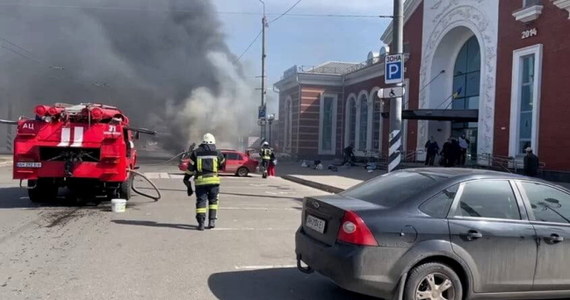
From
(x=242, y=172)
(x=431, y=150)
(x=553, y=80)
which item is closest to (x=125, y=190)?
(x=242, y=172)

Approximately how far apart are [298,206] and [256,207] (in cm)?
108

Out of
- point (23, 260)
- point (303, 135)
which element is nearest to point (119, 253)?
point (23, 260)

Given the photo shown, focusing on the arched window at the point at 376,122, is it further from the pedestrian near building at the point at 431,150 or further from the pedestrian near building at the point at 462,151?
the pedestrian near building at the point at 462,151

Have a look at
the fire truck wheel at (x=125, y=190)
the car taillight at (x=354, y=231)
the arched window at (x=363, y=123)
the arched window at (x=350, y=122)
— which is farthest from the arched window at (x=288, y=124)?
the car taillight at (x=354, y=231)

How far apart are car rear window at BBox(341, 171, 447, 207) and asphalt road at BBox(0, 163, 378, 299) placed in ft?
3.29

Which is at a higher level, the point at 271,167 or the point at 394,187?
the point at 394,187

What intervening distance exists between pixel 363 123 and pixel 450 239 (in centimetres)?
3425

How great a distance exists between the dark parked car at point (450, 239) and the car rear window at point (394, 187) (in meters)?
0.01

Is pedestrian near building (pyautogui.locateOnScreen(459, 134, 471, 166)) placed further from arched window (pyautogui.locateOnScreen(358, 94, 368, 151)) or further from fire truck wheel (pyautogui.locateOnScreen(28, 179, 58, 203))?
fire truck wheel (pyautogui.locateOnScreen(28, 179, 58, 203))

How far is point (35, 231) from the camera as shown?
26.8 ft

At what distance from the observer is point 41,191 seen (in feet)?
38.3

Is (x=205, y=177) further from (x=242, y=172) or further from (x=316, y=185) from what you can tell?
(x=242, y=172)

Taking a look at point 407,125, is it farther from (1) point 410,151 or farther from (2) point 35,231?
(2) point 35,231

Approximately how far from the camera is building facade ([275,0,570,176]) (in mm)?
18672
